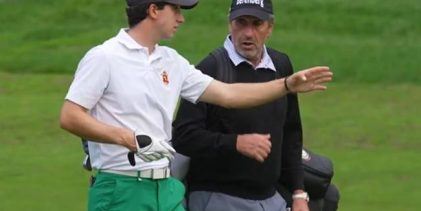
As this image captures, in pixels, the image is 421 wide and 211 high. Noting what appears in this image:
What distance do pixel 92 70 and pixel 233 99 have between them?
76 cm

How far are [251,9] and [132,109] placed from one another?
0.99 m

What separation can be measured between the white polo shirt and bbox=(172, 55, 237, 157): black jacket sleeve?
366 millimetres

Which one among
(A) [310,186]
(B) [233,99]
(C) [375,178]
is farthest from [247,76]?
(C) [375,178]

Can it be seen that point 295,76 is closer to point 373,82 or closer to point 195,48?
point 373,82

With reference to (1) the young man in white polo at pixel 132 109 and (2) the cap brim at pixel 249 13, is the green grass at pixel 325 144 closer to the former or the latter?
(2) the cap brim at pixel 249 13

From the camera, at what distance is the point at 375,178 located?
450 inches

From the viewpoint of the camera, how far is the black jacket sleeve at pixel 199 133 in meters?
5.99

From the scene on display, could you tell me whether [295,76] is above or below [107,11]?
below

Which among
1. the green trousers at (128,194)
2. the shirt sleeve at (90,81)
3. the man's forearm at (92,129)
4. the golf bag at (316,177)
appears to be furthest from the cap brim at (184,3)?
the golf bag at (316,177)

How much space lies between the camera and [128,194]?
5.57 meters

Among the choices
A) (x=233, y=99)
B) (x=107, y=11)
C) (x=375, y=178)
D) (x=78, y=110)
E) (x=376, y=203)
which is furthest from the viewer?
(x=107, y=11)

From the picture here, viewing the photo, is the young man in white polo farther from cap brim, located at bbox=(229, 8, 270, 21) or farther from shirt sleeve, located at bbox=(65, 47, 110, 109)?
cap brim, located at bbox=(229, 8, 270, 21)

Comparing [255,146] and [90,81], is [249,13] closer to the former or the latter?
[255,146]

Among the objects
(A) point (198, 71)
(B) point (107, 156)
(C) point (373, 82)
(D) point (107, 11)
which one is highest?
(D) point (107, 11)
